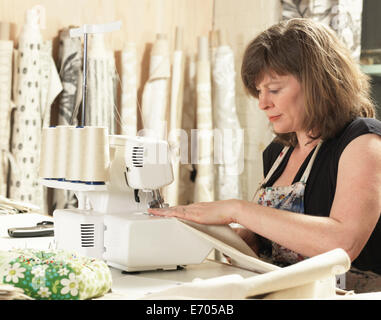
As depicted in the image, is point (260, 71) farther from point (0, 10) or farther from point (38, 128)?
point (0, 10)

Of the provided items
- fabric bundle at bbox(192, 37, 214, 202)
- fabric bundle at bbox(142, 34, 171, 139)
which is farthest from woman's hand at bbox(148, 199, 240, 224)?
fabric bundle at bbox(192, 37, 214, 202)

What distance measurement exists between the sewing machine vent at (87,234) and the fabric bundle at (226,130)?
6.92ft

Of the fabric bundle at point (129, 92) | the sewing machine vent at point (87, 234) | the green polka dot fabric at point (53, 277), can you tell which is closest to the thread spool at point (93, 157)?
the sewing machine vent at point (87, 234)

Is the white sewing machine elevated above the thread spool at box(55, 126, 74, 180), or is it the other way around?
the thread spool at box(55, 126, 74, 180)

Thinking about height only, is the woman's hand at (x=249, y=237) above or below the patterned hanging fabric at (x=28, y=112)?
below

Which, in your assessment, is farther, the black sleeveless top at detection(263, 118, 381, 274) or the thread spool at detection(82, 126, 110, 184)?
the black sleeveless top at detection(263, 118, 381, 274)

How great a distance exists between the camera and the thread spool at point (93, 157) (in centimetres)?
154

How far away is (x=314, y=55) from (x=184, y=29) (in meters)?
2.16

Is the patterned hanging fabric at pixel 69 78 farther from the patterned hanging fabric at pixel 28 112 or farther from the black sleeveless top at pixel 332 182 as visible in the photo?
the black sleeveless top at pixel 332 182

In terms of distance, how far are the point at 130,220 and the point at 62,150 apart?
276 millimetres

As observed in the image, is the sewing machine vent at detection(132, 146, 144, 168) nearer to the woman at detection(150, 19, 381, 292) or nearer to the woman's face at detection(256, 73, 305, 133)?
the woman at detection(150, 19, 381, 292)

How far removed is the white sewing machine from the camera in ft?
4.83

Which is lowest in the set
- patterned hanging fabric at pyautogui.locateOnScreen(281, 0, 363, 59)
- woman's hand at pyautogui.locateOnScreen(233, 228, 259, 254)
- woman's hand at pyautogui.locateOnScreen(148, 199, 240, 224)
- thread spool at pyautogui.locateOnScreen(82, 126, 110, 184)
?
woman's hand at pyautogui.locateOnScreen(233, 228, 259, 254)

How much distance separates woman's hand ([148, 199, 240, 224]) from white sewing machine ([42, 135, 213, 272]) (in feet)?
0.20
